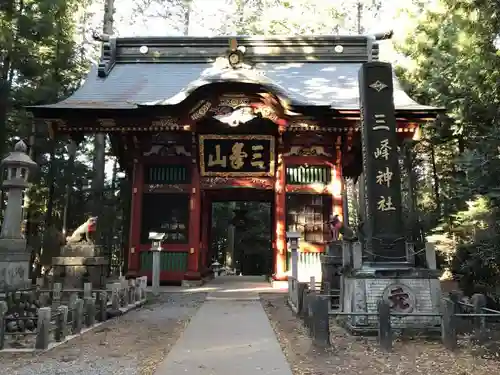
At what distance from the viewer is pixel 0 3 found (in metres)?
13.2

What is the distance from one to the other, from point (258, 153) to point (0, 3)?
8.71 metres

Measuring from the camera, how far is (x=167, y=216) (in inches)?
550

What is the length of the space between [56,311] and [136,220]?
731 cm

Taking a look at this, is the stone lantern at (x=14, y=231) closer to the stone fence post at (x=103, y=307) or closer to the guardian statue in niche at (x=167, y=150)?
the stone fence post at (x=103, y=307)

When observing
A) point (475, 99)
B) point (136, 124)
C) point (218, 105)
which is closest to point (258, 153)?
point (218, 105)

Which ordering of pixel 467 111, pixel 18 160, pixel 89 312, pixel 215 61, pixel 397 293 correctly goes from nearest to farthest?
pixel 397 293 < pixel 89 312 < pixel 18 160 < pixel 467 111 < pixel 215 61

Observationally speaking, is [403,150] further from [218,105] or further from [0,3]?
[0,3]

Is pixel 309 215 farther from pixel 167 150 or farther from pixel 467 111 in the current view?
pixel 467 111

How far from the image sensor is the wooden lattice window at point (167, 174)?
1417cm

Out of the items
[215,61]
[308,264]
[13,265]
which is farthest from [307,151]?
[13,265]

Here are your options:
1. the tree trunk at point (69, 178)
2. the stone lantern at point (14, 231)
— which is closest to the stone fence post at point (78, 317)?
the stone lantern at point (14, 231)

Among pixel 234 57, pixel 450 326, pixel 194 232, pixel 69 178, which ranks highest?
pixel 234 57

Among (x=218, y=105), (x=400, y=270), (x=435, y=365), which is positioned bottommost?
(x=435, y=365)

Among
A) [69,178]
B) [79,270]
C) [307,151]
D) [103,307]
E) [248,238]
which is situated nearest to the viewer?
[103,307]
